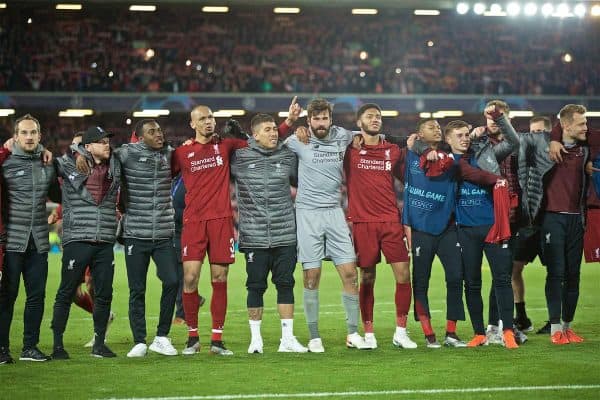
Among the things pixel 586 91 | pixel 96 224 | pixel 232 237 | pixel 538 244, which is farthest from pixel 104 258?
pixel 586 91

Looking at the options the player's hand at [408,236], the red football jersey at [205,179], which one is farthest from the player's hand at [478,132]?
the red football jersey at [205,179]

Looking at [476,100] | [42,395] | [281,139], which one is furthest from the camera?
[476,100]

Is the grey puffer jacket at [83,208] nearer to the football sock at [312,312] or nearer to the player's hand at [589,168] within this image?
the football sock at [312,312]

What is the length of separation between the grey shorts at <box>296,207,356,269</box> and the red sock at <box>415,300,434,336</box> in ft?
2.58

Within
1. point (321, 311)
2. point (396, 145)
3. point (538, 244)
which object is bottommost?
point (321, 311)

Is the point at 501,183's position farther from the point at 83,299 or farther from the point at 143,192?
the point at 83,299

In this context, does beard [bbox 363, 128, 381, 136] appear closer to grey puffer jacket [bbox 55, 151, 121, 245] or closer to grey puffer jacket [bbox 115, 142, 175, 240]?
grey puffer jacket [bbox 115, 142, 175, 240]

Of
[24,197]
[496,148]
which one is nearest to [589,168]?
[496,148]

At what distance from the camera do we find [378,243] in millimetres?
9367

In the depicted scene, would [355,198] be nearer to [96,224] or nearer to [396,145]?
[396,145]

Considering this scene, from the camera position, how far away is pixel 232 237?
9164 mm

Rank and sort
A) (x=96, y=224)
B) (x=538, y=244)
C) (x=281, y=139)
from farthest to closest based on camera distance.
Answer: (x=538, y=244) → (x=281, y=139) → (x=96, y=224)

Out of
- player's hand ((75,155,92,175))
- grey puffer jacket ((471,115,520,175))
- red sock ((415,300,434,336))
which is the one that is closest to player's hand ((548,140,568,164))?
grey puffer jacket ((471,115,520,175))

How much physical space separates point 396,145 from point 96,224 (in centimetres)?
292
